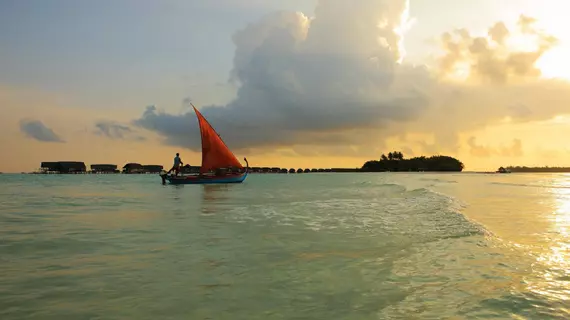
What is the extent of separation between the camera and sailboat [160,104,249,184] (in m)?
55.3

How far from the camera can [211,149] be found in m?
56.0

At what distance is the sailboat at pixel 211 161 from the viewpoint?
55.3 m

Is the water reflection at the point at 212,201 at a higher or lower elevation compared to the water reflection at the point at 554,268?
lower

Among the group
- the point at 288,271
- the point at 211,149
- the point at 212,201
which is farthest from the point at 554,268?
the point at 211,149

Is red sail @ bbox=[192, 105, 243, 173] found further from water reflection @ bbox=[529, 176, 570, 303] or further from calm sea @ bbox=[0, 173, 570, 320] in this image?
water reflection @ bbox=[529, 176, 570, 303]

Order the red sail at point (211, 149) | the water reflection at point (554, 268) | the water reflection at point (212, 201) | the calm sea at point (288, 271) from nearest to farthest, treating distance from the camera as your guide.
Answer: the calm sea at point (288, 271) → the water reflection at point (554, 268) → the water reflection at point (212, 201) → the red sail at point (211, 149)

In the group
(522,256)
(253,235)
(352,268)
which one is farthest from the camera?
(253,235)

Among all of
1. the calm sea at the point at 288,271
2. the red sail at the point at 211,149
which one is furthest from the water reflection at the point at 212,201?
the red sail at the point at 211,149

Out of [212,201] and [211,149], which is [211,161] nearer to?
[211,149]

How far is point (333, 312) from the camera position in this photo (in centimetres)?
620

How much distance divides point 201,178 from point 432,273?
52305mm

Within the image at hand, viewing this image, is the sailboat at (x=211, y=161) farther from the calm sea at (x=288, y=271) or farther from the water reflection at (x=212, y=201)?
the calm sea at (x=288, y=271)

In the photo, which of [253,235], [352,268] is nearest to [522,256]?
[352,268]

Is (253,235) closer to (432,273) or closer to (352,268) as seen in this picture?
(352,268)
